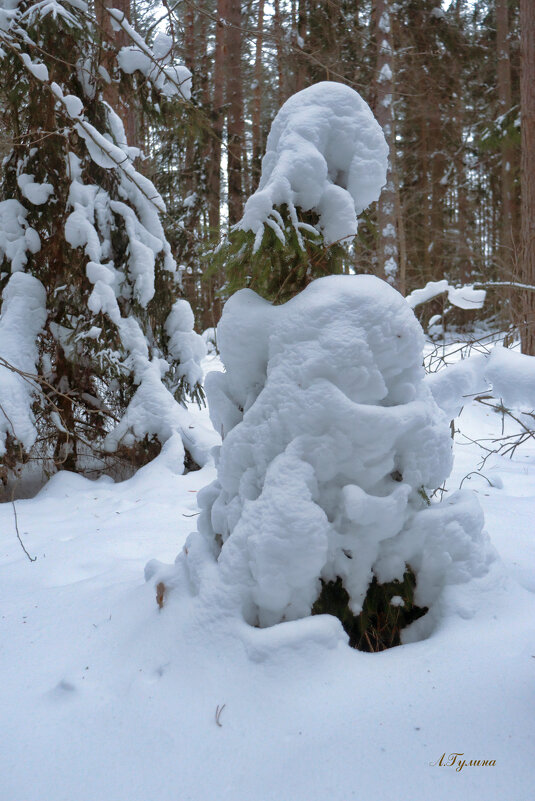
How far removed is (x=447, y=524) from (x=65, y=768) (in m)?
1.34

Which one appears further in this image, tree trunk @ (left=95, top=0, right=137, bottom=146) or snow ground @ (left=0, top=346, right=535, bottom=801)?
tree trunk @ (left=95, top=0, right=137, bottom=146)

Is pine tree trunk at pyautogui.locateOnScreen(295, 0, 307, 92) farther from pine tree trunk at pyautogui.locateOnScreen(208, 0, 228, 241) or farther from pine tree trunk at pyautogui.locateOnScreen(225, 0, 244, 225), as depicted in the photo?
pine tree trunk at pyautogui.locateOnScreen(208, 0, 228, 241)

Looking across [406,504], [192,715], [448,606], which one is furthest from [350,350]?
[192,715]

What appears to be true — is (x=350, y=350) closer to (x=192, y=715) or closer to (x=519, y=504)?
(x=192, y=715)

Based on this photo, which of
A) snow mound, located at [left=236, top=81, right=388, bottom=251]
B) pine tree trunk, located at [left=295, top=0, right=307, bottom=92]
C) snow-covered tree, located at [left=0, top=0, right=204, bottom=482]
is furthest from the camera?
pine tree trunk, located at [left=295, top=0, right=307, bottom=92]

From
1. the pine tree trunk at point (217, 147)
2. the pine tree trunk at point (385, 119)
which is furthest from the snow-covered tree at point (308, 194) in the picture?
the pine tree trunk at point (217, 147)

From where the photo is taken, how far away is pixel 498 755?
1215 millimetres

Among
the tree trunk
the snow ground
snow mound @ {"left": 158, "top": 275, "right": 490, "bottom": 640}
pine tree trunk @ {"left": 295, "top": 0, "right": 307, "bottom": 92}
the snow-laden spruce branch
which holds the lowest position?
the snow ground

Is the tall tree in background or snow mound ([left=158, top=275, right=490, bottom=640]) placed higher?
the tall tree in background

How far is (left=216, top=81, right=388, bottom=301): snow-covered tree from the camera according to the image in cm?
183

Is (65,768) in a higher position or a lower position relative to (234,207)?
lower

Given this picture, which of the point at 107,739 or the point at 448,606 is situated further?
the point at 448,606

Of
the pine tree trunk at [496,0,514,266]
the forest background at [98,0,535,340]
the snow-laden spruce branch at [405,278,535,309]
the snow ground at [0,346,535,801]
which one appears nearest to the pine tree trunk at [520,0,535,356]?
the forest background at [98,0,535,340]

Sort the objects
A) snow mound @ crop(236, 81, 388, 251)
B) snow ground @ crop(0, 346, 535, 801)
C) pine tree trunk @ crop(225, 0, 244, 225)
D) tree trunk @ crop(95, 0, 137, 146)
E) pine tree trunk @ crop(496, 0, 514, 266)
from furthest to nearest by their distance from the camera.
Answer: pine tree trunk @ crop(496, 0, 514, 266), pine tree trunk @ crop(225, 0, 244, 225), tree trunk @ crop(95, 0, 137, 146), snow mound @ crop(236, 81, 388, 251), snow ground @ crop(0, 346, 535, 801)
